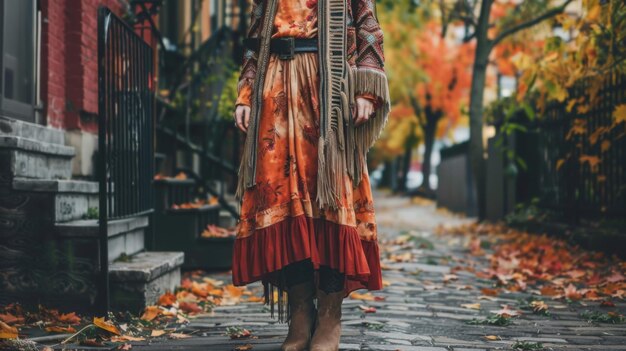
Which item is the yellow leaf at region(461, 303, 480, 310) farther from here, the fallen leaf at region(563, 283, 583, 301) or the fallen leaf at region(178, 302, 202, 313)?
the fallen leaf at region(178, 302, 202, 313)

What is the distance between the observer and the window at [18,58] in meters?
4.93

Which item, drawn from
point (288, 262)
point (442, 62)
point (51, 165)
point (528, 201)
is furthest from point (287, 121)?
point (442, 62)

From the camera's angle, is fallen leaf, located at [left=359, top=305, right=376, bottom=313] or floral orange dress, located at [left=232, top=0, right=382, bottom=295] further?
fallen leaf, located at [left=359, top=305, right=376, bottom=313]

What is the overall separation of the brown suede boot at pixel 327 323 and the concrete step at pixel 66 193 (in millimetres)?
1889

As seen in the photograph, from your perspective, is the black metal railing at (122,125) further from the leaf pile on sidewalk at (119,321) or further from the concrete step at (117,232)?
the leaf pile on sidewalk at (119,321)

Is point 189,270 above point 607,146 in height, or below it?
below

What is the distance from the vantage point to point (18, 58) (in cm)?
518

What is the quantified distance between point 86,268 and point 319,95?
1935 millimetres

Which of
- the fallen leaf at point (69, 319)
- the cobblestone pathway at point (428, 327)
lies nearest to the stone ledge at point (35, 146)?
the fallen leaf at point (69, 319)

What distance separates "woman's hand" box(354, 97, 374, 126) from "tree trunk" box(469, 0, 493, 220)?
30.4ft

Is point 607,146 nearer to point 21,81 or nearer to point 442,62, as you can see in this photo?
point 21,81

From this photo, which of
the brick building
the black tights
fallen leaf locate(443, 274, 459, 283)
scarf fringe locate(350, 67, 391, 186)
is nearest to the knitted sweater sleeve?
scarf fringe locate(350, 67, 391, 186)

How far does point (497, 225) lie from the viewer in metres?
11.6

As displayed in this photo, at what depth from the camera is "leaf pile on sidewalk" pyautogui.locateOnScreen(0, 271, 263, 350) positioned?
148 inches
